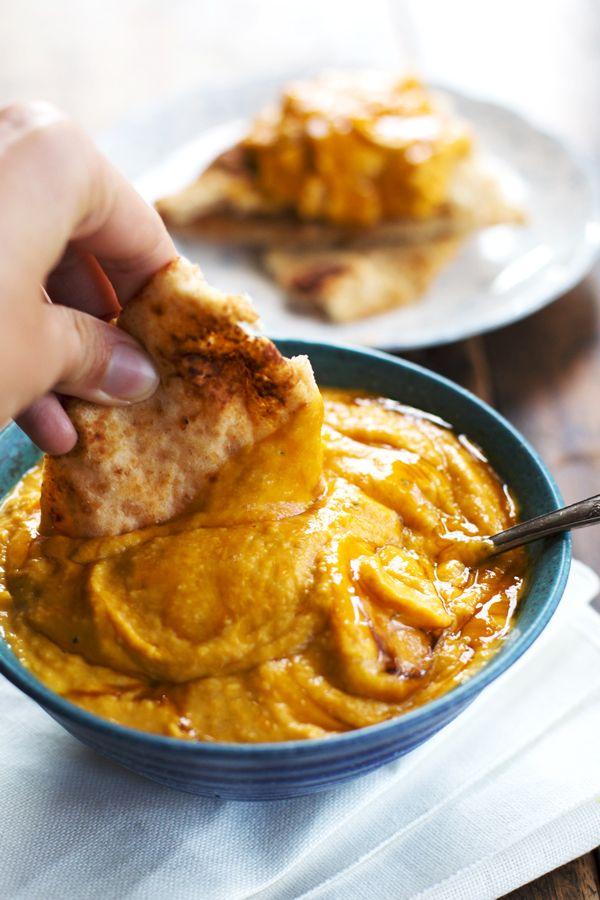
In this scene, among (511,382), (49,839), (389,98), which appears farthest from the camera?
(389,98)

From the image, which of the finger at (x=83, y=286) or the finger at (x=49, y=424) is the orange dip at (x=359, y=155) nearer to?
the finger at (x=83, y=286)

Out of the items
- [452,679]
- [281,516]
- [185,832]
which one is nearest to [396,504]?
[281,516]

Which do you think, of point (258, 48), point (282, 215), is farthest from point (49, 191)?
point (258, 48)

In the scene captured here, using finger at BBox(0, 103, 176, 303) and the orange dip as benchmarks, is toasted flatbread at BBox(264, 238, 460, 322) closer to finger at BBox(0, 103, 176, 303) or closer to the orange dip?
the orange dip

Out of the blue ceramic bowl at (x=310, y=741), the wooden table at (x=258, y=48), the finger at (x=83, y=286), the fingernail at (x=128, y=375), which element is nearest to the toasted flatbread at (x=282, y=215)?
the wooden table at (x=258, y=48)

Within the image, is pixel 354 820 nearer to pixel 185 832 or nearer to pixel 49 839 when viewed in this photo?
pixel 185 832

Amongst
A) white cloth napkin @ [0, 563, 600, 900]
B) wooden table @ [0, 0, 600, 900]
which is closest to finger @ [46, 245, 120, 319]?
white cloth napkin @ [0, 563, 600, 900]
